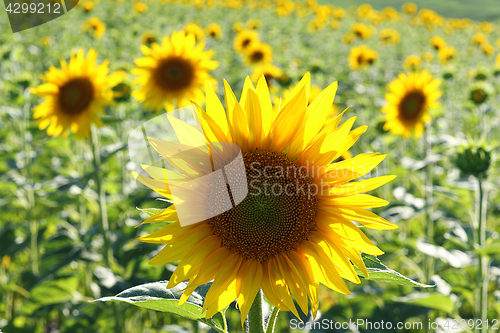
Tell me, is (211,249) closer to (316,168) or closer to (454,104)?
(316,168)

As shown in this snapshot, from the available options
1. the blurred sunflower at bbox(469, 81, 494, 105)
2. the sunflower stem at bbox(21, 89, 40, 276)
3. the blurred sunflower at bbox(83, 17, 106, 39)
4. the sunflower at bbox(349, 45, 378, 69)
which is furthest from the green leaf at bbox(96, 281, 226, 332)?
the blurred sunflower at bbox(83, 17, 106, 39)

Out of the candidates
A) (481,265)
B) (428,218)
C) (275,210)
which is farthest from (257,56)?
(275,210)

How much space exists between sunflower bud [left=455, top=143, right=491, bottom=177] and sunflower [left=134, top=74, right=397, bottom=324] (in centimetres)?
122

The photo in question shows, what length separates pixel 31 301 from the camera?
217 cm

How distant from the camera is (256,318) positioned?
0.93 meters

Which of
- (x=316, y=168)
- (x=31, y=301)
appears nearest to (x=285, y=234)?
(x=316, y=168)

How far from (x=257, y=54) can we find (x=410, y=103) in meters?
3.03

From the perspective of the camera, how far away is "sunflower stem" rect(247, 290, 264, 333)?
0.93 metres

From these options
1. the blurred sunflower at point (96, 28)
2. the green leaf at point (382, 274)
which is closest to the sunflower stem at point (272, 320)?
the green leaf at point (382, 274)

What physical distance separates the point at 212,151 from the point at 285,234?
0.27 meters

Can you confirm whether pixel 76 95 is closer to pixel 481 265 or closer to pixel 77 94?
pixel 77 94

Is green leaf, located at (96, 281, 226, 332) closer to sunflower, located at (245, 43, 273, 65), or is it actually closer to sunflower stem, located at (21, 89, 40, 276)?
sunflower stem, located at (21, 89, 40, 276)

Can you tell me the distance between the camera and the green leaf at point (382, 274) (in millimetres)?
813

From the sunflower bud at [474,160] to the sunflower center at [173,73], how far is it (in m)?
2.08
